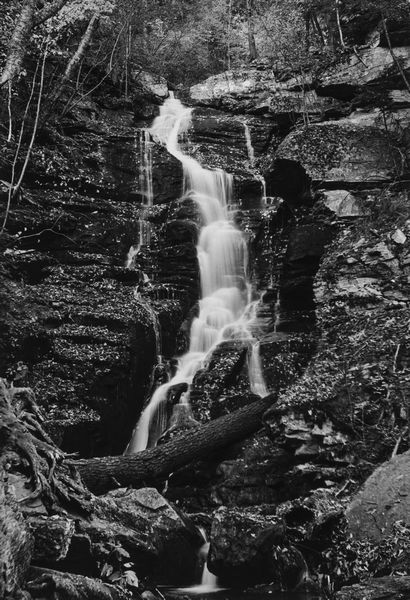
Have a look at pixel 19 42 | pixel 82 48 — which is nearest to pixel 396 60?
pixel 19 42

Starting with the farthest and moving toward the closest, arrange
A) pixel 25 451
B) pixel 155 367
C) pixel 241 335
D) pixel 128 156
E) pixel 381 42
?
pixel 128 156 < pixel 381 42 < pixel 241 335 < pixel 155 367 < pixel 25 451

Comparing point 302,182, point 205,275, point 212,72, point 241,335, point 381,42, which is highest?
point 212,72

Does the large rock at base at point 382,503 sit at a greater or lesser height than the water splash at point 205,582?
greater

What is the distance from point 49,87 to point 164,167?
4.22 metres

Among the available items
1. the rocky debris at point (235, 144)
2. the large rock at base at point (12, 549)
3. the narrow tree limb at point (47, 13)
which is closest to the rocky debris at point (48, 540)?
the large rock at base at point (12, 549)

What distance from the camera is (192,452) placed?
7098 millimetres

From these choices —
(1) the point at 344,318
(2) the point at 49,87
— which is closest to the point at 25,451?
(1) the point at 344,318

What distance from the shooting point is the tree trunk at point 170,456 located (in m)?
6.39

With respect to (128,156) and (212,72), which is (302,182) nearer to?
(128,156)

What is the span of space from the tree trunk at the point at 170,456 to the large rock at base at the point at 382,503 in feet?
8.91

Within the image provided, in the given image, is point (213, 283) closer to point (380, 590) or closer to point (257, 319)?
point (257, 319)

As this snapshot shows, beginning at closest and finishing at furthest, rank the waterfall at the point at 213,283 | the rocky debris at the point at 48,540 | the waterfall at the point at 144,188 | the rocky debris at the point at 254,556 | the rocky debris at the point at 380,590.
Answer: the rocky debris at the point at 48,540 → the rocky debris at the point at 380,590 → the rocky debris at the point at 254,556 → the waterfall at the point at 213,283 → the waterfall at the point at 144,188

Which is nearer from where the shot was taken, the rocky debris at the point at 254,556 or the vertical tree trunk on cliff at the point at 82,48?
the rocky debris at the point at 254,556

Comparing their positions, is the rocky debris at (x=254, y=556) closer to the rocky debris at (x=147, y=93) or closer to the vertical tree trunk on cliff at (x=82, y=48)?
the vertical tree trunk on cliff at (x=82, y=48)
